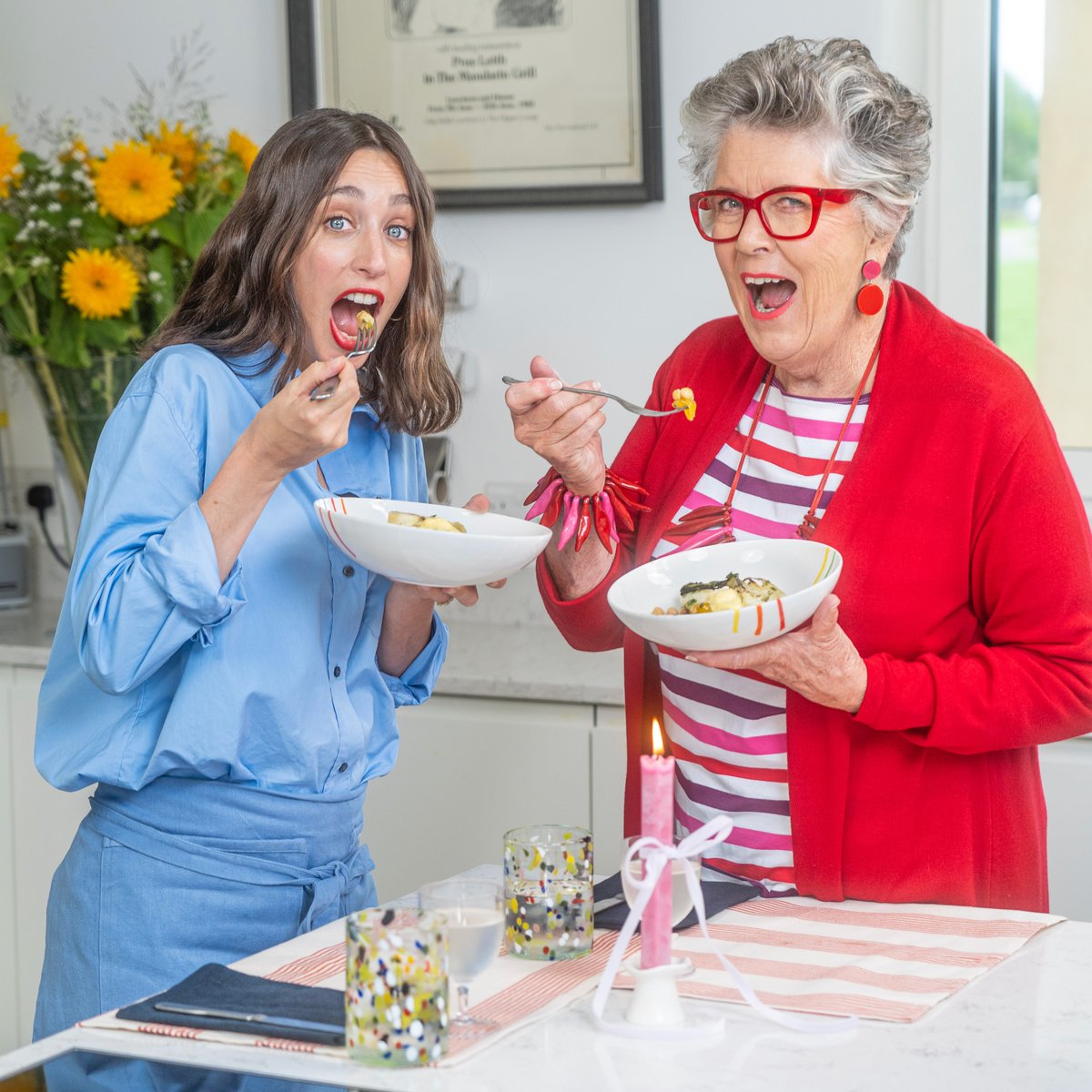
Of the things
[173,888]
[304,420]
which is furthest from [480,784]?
[304,420]

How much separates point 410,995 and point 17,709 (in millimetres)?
1782

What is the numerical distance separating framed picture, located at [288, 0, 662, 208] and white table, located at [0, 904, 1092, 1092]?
1.74 metres

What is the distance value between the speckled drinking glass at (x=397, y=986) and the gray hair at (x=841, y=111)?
0.84m

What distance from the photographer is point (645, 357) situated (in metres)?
2.57

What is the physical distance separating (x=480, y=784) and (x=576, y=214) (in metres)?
1.03

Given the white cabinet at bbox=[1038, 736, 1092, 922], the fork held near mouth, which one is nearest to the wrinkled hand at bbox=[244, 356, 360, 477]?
the fork held near mouth

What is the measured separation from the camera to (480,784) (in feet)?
7.50

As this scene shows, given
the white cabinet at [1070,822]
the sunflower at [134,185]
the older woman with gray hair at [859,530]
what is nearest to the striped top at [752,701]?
the older woman with gray hair at [859,530]

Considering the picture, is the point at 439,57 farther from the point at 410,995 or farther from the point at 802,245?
the point at 410,995

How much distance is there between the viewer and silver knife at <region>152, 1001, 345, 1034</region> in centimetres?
102

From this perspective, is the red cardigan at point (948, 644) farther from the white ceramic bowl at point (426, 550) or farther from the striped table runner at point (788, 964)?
the white ceramic bowl at point (426, 550)

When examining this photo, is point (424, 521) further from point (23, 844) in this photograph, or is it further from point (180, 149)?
point (23, 844)

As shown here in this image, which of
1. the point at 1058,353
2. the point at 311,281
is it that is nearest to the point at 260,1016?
the point at 311,281

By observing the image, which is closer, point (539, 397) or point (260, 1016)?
point (260, 1016)
